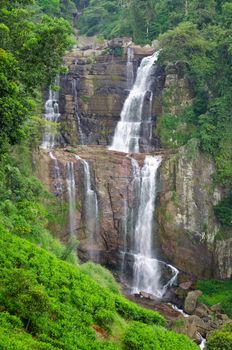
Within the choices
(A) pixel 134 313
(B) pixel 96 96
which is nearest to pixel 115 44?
(B) pixel 96 96

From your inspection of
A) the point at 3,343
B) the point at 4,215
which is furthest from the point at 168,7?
the point at 3,343

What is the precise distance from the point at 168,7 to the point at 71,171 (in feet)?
69.8

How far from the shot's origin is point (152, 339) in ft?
38.1

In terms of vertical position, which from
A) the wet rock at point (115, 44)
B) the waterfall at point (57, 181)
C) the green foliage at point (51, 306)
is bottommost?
the green foliage at point (51, 306)

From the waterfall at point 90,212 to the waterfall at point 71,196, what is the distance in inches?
28.0

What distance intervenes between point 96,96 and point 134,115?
3.25m

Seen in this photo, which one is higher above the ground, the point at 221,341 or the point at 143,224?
the point at 143,224

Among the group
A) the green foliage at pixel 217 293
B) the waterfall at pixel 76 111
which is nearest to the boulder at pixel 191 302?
the green foliage at pixel 217 293

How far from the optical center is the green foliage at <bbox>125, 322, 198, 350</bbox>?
1116 cm

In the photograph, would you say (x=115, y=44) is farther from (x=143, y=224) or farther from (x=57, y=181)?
(x=143, y=224)

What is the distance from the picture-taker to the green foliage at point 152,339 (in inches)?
439

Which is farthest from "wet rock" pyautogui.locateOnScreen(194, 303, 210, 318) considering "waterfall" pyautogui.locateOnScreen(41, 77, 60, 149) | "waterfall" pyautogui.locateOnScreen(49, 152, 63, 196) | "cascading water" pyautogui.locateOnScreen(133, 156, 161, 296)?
"waterfall" pyautogui.locateOnScreen(41, 77, 60, 149)

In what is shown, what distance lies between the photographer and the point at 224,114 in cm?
2678

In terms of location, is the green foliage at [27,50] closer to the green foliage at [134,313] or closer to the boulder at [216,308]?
the green foliage at [134,313]
